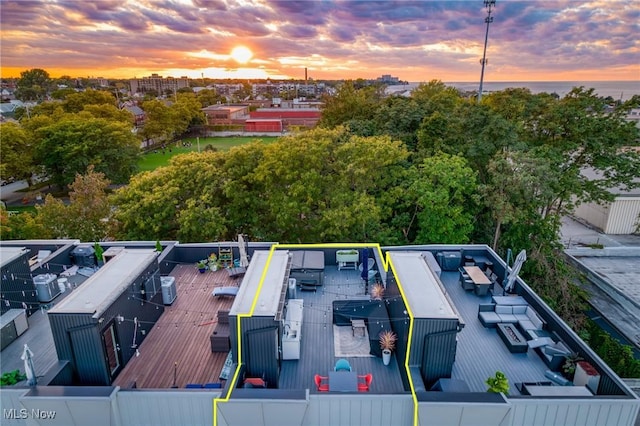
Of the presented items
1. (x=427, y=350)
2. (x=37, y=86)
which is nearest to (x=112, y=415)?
(x=427, y=350)

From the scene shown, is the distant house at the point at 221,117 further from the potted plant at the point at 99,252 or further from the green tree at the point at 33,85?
the potted plant at the point at 99,252

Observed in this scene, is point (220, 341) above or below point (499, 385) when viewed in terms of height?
below

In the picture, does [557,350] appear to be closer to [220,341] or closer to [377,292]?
[377,292]

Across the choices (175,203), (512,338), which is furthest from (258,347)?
(175,203)

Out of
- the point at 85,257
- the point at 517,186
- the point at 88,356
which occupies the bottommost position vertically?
the point at 85,257

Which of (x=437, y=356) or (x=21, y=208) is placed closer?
(x=437, y=356)

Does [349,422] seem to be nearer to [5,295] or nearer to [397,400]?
[397,400]
